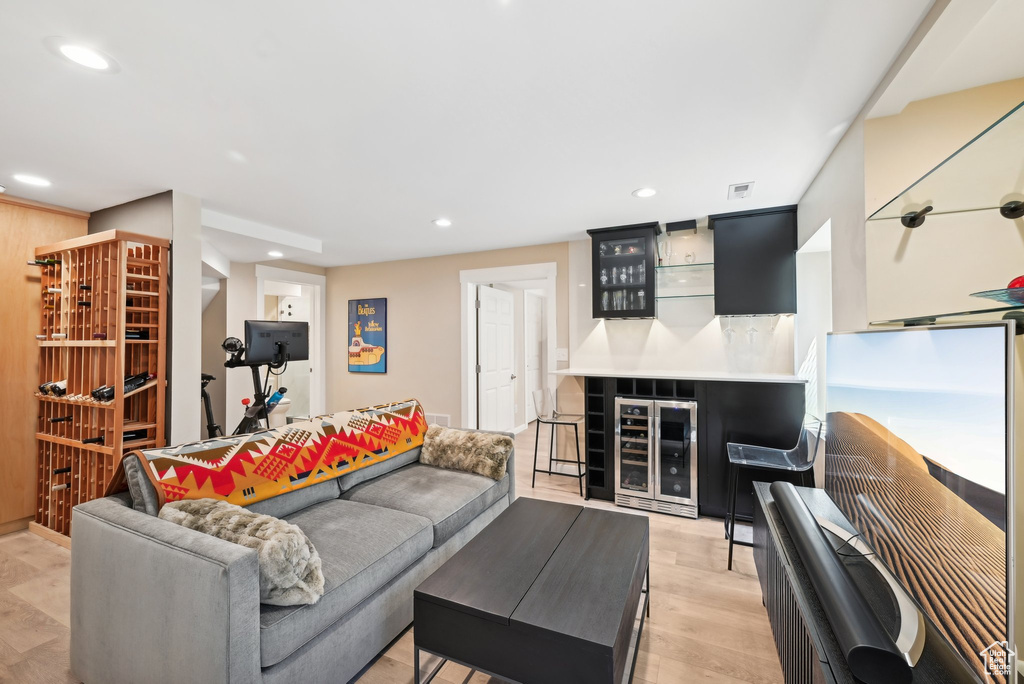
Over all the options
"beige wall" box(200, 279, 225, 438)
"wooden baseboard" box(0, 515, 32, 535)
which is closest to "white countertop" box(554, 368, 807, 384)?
"beige wall" box(200, 279, 225, 438)

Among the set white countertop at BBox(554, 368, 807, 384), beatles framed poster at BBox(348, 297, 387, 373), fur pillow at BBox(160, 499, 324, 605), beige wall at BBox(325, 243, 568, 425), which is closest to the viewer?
fur pillow at BBox(160, 499, 324, 605)

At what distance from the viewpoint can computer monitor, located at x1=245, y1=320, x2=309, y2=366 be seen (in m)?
3.45

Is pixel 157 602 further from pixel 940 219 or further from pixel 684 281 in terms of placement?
pixel 684 281

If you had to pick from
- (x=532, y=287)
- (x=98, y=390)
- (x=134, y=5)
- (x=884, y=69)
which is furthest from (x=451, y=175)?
(x=532, y=287)

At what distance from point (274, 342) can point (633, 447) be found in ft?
10.3

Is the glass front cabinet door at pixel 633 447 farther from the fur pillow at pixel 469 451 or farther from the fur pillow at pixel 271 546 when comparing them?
the fur pillow at pixel 271 546

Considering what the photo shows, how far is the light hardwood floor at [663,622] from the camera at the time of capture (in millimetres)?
1737

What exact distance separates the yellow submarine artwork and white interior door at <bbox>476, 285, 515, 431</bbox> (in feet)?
4.62

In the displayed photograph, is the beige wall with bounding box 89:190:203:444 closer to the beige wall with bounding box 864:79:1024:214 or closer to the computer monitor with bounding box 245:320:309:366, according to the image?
the computer monitor with bounding box 245:320:309:366

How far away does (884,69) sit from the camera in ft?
5.36

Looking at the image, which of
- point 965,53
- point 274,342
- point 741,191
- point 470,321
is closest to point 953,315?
point 965,53

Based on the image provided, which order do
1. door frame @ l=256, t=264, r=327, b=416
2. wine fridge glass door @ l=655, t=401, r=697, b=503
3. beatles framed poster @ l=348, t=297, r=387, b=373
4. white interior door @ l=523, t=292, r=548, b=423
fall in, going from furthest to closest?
white interior door @ l=523, t=292, r=548, b=423 < door frame @ l=256, t=264, r=327, b=416 < beatles framed poster @ l=348, t=297, r=387, b=373 < wine fridge glass door @ l=655, t=401, r=697, b=503

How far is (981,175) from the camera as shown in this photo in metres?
0.84

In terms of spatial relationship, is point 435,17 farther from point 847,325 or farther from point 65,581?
point 65,581
